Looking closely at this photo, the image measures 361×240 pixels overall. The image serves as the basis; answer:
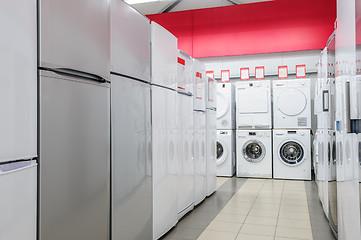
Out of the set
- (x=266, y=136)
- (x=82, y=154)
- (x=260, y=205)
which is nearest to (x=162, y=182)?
(x=82, y=154)

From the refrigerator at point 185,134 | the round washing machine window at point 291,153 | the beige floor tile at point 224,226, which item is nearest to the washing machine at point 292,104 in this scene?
the round washing machine window at point 291,153

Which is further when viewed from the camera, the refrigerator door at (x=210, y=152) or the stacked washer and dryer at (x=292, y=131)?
the stacked washer and dryer at (x=292, y=131)

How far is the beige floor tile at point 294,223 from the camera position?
10.8 ft

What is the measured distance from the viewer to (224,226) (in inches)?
130

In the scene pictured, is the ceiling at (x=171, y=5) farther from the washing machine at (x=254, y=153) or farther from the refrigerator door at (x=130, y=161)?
the refrigerator door at (x=130, y=161)

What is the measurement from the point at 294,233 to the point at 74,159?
240cm

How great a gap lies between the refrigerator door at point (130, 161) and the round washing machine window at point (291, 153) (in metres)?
4.12

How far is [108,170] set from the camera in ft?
6.58

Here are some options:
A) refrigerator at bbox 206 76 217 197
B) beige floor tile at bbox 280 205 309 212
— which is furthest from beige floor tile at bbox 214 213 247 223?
refrigerator at bbox 206 76 217 197

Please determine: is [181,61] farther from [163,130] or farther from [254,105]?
[254,105]

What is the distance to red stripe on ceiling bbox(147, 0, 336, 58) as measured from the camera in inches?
225
